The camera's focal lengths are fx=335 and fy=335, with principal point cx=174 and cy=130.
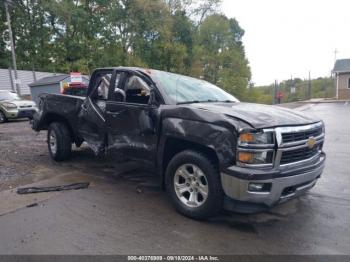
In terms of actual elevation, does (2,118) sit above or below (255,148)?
below

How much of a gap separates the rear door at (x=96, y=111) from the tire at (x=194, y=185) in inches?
67.8

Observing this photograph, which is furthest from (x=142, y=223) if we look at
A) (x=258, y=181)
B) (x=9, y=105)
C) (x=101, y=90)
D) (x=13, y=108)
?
(x=9, y=105)

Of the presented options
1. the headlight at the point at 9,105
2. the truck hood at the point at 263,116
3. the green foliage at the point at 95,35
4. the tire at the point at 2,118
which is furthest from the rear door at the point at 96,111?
the green foliage at the point at 95,35

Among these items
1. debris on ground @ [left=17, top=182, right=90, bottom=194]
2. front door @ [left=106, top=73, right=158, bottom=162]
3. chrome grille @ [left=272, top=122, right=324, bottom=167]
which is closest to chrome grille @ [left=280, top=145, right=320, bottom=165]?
chrome grille @ [left=272, top=122, right=324, bottom=167]

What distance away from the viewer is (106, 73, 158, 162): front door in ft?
15.2

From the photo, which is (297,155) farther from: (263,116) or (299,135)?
(263,116)

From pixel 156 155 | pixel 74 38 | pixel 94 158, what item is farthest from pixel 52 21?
pixel 156 155

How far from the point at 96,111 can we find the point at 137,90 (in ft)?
3.32

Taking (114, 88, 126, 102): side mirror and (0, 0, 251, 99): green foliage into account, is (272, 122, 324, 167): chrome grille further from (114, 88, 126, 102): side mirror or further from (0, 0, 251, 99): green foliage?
(0, 0, 251, 99): green foliage

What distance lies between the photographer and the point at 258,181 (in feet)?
11.6

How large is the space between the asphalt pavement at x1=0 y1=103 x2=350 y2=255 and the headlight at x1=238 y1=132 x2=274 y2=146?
1.05 metres

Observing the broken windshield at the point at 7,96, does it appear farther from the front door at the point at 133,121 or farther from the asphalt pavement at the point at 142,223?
the front door at the point at 133,121

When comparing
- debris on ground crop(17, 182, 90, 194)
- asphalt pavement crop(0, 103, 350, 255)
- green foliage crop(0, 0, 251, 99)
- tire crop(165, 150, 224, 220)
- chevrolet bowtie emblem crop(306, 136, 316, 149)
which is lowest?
asphalt pavement crop(0, 103, 350, 255)

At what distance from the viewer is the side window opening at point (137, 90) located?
4832 millimetres
